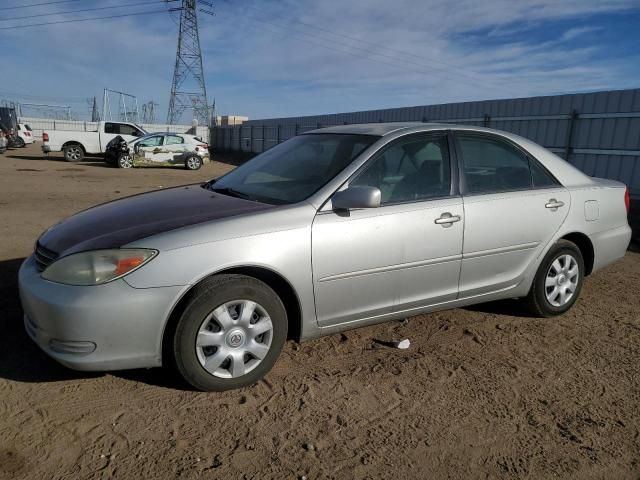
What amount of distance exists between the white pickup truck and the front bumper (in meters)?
19.5

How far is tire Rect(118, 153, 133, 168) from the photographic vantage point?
18.8m

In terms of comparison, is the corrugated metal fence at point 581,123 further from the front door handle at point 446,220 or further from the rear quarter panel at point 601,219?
the front door handle at point 446,220

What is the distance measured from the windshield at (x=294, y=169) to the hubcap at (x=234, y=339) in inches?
30.2

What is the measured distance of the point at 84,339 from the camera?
2572 mm

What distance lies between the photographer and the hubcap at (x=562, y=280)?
13.5 ft

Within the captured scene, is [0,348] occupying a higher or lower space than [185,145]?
lower

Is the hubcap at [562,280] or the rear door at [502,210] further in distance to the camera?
the hubcap at [562,280]

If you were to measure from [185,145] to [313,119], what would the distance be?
10.1m

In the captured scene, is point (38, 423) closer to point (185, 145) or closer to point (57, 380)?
point (57, 380)

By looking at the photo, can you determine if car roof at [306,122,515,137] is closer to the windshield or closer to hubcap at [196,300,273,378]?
the windshield

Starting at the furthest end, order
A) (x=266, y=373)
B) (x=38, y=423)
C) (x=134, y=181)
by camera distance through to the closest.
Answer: (x=134, y=181), (x=266, y=373), (x=38, y=423)

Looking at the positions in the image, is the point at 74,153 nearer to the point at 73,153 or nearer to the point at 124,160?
the point at 73,153

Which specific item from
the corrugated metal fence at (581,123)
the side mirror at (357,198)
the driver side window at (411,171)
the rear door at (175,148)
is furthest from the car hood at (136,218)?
the rear door at (175,148)

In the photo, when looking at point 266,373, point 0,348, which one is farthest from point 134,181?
point 266,373
